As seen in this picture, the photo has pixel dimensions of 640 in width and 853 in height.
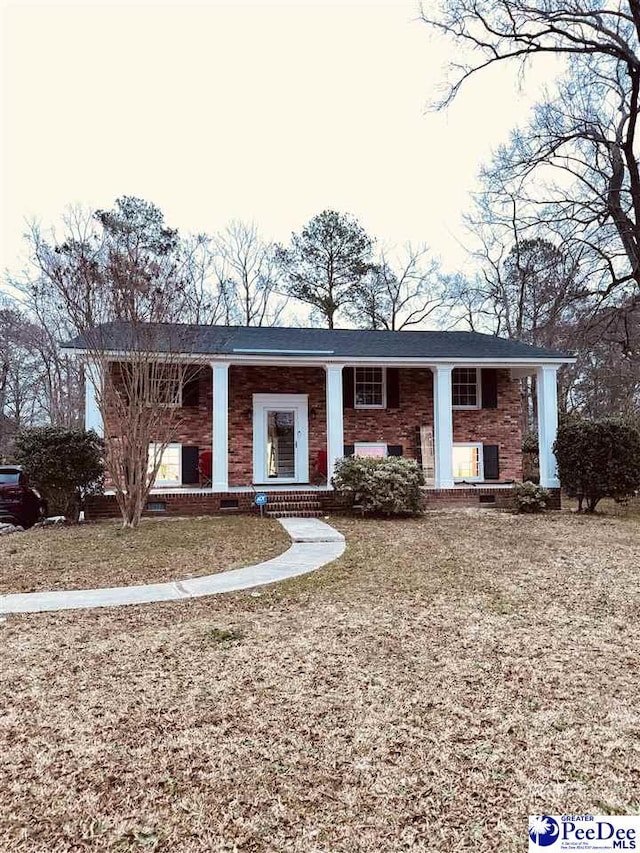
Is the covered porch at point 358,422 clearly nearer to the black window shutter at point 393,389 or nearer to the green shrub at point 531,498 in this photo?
the black window shutter at point 393,389

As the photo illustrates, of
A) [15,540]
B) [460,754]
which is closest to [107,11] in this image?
[15,540]

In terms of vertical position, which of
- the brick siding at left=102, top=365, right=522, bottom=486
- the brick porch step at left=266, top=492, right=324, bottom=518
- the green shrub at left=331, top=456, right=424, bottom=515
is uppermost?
the brick siding at left=102, top=365, right=522, bottom=486

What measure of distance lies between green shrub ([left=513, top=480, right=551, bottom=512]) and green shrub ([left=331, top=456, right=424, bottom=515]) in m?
2.61

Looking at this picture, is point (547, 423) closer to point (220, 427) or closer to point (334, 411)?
point (334, 411)

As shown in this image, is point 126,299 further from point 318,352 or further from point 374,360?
point 374,360

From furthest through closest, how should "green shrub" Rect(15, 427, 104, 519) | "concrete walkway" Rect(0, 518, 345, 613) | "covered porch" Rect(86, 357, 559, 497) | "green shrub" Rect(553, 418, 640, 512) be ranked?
"covered porch" Rect(86, 357, 559, 497) < "green shrub" Rect(553, 418, 640, 512) < "green shrub" Rect(15, 427, 104, 519) < "concrete walkway" Rect(0, 518, 345, 613)

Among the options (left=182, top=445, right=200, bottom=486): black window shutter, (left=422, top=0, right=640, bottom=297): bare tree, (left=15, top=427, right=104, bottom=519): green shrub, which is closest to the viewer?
(left=15, top=427, right=104, bottom=519): green shrub

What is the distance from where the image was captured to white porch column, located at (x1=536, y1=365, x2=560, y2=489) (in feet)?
43.9

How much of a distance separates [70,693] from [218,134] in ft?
67.1

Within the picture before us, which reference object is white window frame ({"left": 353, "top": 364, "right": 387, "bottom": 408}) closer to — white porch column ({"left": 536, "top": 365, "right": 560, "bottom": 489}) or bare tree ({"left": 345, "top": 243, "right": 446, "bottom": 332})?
white porch column ({"left": 536, "top": 365, "right": 560, "bottom": 489})

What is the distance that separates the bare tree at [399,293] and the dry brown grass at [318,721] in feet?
74.2

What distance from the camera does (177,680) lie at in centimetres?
322

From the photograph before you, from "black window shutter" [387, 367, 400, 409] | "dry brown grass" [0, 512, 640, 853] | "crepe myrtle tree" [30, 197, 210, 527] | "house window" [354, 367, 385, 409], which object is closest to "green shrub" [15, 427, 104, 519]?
"crepe myrtle tree" [30, 197, 210, 527]

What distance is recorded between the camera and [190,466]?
1397 cm
